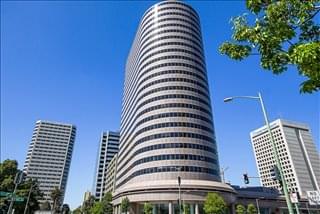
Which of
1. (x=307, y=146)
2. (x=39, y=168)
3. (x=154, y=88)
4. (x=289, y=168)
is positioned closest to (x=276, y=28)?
(x=154, y=88)

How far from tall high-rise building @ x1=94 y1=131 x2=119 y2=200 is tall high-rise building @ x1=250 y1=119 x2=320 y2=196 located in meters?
111

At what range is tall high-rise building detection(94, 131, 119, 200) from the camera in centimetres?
16400

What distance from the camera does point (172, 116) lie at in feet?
213

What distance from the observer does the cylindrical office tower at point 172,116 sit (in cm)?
5838

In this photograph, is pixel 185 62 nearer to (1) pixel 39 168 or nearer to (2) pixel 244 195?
(2) pixel 244 195

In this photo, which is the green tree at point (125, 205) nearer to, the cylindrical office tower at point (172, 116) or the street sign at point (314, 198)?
the cylindrical office tower at point (172, 116)

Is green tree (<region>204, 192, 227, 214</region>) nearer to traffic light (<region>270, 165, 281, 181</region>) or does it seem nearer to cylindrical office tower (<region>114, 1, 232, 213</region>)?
cylindrical office tower (<region>114, 1, 232, 213</region>)

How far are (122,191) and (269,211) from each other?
51.0 meters

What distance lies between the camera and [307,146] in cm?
16662

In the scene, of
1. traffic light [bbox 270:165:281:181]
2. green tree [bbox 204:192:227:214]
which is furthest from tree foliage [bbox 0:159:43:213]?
traffic light [bbox 270:165:281:181]

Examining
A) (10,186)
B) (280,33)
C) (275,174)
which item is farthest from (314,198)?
(10,186)

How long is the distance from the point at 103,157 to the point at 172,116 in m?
123

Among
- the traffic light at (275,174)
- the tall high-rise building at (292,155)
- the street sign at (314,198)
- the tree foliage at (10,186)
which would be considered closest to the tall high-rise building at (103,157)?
the tree foliage at (10,186)

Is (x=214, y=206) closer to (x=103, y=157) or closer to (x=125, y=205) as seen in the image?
(x=125, y=205)
